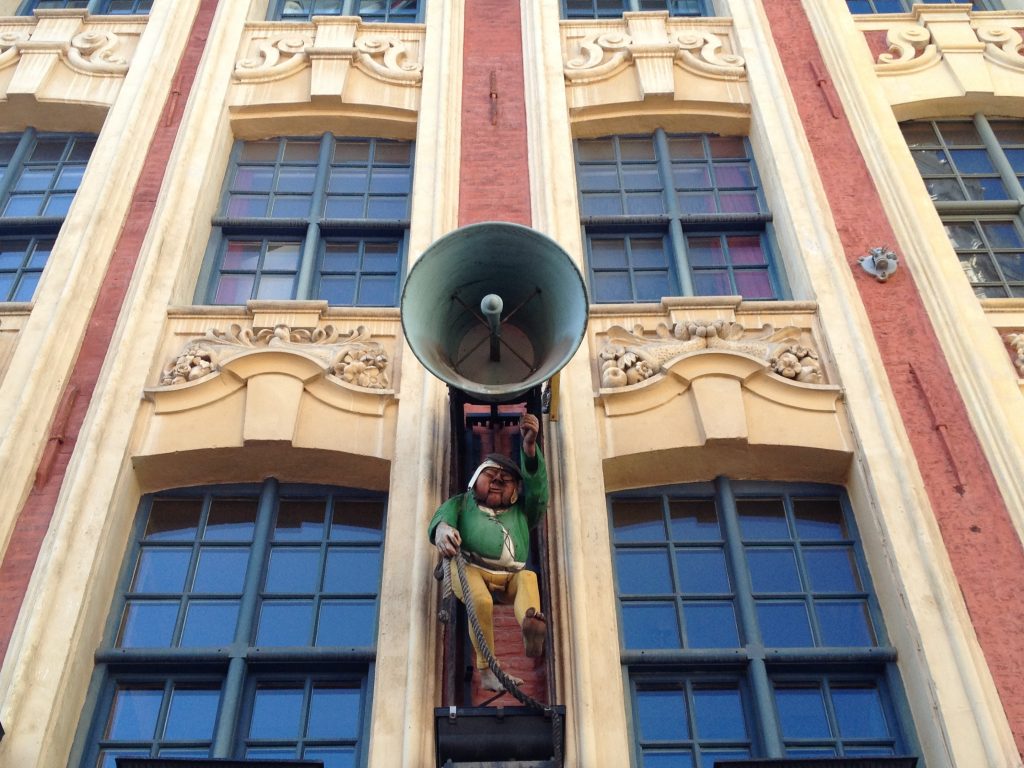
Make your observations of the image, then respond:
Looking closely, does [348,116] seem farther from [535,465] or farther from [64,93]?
[535,465]

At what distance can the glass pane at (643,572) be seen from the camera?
32.4 feet

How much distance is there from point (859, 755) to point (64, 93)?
10.5 metres

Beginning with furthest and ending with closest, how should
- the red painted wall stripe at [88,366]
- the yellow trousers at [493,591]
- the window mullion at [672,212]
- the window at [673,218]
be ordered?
the window at [673,218] → the window mullion at [672,212] → the red painted wall stripe at [88,366] → the yellow trousers at [493,591]

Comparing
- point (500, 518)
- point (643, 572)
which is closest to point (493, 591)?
point (500, 518)

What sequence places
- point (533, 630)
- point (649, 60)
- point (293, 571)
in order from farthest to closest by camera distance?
point (649, 60), point (293, 571), point (533, 630)

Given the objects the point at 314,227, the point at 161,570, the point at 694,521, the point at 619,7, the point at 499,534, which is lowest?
the point at 499,534

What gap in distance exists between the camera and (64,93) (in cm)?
1416

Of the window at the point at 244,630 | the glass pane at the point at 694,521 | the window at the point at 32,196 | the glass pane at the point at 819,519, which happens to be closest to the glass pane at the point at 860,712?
the glass pane at the point at 819,519

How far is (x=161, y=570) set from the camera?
10.0m

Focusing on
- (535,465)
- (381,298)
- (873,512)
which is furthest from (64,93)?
(873,512)

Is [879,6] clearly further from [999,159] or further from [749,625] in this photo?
[749,625]

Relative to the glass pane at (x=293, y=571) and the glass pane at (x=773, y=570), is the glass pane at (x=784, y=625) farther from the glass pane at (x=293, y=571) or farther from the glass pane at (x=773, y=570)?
the glass pane at (x=293, y=571)

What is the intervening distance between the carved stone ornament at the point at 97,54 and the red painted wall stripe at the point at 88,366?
0.72m

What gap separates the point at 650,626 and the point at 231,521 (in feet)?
11.1
